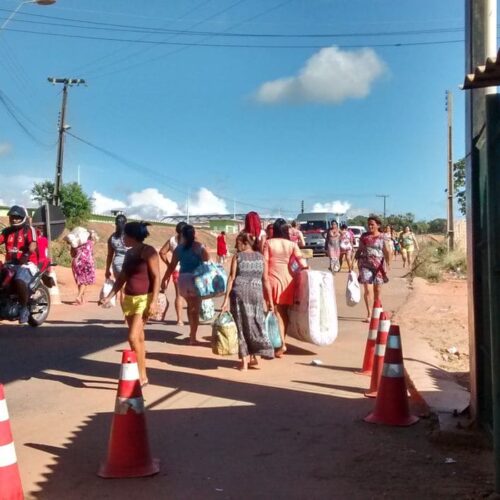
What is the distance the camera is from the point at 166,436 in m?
5.62

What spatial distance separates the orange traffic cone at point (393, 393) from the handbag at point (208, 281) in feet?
13.2

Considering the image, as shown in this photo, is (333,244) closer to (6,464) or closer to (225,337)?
(225,337)

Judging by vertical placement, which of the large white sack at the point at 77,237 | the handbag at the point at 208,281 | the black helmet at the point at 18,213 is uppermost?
the black helmet at the point at 18,213

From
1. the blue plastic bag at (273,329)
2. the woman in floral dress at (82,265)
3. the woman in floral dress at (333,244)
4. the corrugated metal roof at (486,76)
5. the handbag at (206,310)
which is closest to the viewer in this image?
the corrugated metal roof at (486,76)

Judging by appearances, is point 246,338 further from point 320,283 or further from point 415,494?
point 415,494

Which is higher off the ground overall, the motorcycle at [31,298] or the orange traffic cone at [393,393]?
the motorcycle at [31,298]

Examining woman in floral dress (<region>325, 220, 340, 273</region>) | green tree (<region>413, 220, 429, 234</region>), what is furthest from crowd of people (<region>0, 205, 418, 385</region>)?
green tree (<region>413, 220, 429, 234</region>)

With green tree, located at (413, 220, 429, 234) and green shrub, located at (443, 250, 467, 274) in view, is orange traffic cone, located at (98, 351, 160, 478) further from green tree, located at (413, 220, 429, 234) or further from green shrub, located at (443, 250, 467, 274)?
green tree, located at (413, 220, 429, 234)

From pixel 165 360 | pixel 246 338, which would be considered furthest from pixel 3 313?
pixel 246 338

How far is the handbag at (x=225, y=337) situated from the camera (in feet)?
28.0

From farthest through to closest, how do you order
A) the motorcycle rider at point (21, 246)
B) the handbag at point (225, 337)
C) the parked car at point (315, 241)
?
the parked car at point (315, 241), the motorcycle rider at point (21, 246), the handbag at point (225, 337)

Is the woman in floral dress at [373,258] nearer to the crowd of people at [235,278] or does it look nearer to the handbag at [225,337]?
the crowd of people at [235,278]

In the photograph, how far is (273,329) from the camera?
27.9ft

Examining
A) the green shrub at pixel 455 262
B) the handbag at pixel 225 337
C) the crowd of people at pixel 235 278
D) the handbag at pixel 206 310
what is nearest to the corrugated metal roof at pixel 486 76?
the crowd of people at pixel 235 278
